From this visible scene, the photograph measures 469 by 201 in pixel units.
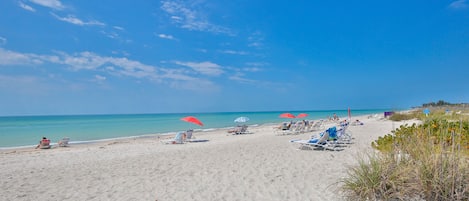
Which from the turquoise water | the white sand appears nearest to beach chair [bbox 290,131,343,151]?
the white sand

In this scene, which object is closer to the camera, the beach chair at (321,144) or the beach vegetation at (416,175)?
the beach vegetation at (416,175)

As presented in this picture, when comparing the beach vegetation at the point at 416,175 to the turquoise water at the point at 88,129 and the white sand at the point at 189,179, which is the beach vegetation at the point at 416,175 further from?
the turquoise water at the point at 88,129

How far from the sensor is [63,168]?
21.4ft

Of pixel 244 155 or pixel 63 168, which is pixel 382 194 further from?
pixel 63 168

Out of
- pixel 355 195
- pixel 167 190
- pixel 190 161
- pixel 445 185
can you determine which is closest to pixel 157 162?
pixel 190 161

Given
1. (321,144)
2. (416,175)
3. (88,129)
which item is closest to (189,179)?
(416,175)

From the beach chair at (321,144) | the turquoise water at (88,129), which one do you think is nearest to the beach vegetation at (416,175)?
the beach chair at (321,144)

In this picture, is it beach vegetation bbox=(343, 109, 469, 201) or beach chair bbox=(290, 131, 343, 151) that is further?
beach chair bbox=(290, 131, 343, 151)

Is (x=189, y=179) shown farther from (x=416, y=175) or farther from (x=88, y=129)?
(x=88, y=129)

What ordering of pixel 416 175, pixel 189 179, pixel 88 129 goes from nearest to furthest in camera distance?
pixel 416 175, pixel 189 179, pixel 88 129

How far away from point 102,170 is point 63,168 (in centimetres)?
120

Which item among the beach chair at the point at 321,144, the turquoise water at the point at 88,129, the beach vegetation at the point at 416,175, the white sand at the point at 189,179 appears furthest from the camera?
the turquoise water at the point at 88,129

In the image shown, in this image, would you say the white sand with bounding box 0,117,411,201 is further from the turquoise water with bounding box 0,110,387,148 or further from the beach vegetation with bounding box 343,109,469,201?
the turquoise water with bounding box 0,110,387,148

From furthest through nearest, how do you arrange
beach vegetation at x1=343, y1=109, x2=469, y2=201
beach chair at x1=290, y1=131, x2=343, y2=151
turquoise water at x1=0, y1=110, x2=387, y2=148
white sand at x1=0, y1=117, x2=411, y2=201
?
turquoise water at x1=0, y1=110, x2=387, y2=148 < beach chair at x1=290, y1=131, x2=343, y2=151 < white sand at x1=0, y1=117, x2=411, y2=201 < beach vegetation at x1=343, y1=109, x2=469, y2=201
